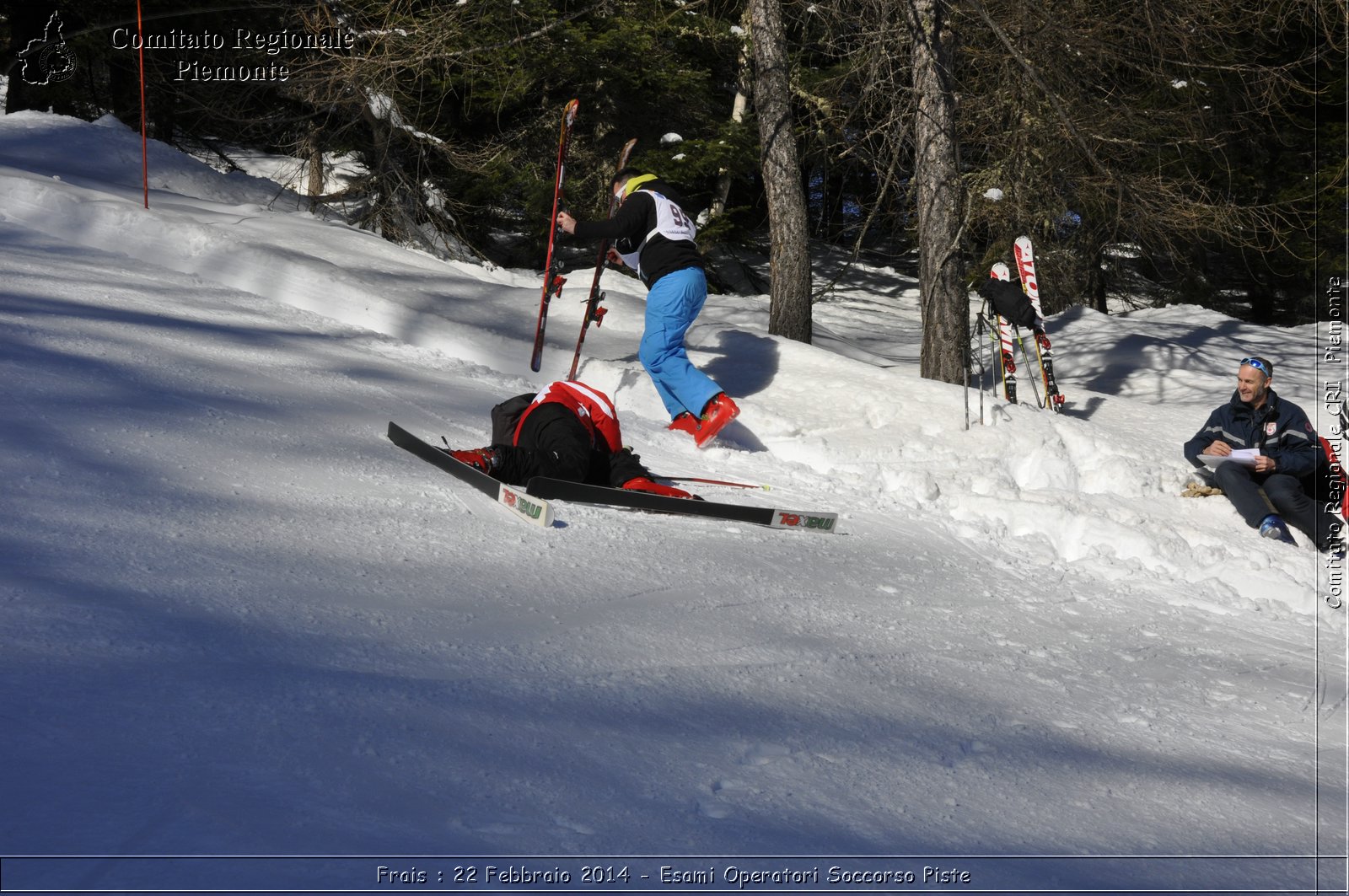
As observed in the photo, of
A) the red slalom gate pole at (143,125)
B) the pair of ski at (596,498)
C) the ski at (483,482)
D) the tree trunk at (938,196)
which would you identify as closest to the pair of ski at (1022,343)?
the tree trunk at (938,196)

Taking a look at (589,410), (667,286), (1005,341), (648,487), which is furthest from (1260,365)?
(589,410)

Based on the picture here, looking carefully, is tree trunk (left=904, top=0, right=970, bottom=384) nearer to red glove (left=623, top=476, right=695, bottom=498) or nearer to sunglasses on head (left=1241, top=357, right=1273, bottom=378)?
sunglasses on head (left=1241, top=357, right=1273, bottom=378)

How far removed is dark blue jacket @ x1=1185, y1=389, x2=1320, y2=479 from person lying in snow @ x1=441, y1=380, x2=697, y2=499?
3.39 m

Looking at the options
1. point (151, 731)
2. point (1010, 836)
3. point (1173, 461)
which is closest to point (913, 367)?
point (1173, 461)

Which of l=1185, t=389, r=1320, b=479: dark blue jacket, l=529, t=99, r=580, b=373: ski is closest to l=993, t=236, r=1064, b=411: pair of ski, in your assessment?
l=1185, t=389, r=1320, b=479: dark blue jacket

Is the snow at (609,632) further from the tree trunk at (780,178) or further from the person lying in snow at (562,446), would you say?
the tree trunk at (780,178)

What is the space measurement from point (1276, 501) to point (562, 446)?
160 inches

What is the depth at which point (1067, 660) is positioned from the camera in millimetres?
3836

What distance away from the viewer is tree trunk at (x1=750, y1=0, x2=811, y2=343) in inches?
359

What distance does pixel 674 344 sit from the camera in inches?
255

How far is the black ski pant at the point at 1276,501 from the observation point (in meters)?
5.72

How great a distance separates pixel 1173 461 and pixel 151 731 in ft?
20.2

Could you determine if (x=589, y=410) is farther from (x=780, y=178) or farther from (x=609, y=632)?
(x=780, y=178)

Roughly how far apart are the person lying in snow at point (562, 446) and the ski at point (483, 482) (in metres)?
0.07
